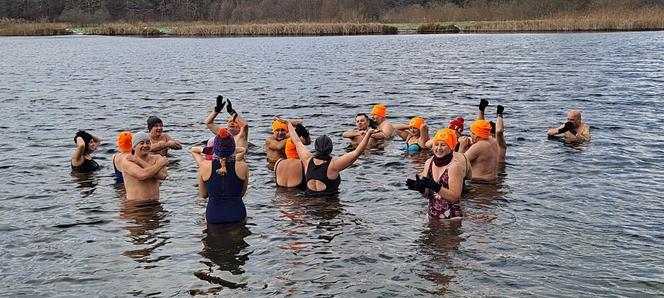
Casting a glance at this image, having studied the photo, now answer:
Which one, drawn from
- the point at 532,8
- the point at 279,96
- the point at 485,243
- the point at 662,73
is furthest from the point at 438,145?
the point at 532,8

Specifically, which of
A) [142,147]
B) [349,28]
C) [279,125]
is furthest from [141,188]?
[349,28]

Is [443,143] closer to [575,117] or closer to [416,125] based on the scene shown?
[416,125]

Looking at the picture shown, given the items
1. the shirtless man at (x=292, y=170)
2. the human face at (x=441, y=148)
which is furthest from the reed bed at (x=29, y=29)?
the human face at (x=441, y=148)

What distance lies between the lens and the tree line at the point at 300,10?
108 metres

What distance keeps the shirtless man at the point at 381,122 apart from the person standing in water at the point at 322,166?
19.9 feet

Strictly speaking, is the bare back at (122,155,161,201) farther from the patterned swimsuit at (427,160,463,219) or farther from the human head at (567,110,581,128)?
the human head at (567,110,581,128)

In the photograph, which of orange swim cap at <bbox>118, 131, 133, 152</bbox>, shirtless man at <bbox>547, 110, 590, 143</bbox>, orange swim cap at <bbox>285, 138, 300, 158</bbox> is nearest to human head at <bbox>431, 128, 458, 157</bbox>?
orange swim cap at <bbox>285, 138, 300, 158</bbox>

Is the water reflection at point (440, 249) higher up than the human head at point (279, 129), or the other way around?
the human head at point (279, 129)

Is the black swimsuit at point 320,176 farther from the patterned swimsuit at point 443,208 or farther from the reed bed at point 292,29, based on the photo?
the reed bed at point 292,29

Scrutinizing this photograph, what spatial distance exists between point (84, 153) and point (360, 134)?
747 centimetres

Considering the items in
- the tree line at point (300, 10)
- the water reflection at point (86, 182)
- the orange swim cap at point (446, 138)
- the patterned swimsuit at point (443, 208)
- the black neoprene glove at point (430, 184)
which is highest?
the tree line at point (300, 10)

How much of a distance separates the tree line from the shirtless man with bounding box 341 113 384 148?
84.6 metres

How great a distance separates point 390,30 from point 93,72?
2018 inches

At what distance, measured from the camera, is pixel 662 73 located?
39.3 meters
